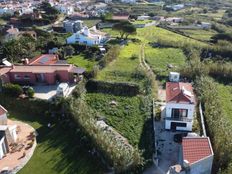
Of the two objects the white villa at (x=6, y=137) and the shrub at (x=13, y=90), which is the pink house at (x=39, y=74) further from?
the white villa at (x=6, y=137)

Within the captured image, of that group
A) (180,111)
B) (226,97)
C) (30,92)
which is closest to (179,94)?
(180,111)

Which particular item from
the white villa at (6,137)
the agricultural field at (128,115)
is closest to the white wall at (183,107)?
the agricultural field at (128,115)

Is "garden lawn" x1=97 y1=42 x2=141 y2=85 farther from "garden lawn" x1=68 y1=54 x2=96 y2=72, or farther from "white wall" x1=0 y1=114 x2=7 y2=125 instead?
"white wall" x1=0 y1=114 x2=7 y2=125

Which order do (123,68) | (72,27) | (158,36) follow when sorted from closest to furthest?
1. (123,68)
2. (158,36)
3. (72,27)

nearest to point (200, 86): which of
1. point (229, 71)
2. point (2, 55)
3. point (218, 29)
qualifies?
point (229, 71)

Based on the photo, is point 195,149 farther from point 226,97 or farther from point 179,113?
point 226,97

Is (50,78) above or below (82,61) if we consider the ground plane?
above
